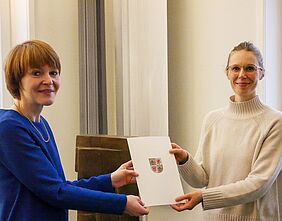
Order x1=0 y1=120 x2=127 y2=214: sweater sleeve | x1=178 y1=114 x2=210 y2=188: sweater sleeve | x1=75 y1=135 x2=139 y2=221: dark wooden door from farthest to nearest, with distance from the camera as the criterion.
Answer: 1. x1=75 y1=135 x2=139 y2=221: dark wooden door
2. x1=178 y1=114 x2=210 y2=188: sweater sleeve
3. x1=0 y1=120 x2=127 y2=214: sweater sleeve

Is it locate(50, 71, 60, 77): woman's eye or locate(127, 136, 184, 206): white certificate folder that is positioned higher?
locate(50, 71, 60, 77): woman's eye

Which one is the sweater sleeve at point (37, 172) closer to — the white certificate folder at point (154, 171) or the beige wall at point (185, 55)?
the white certificate folder at point (154, 171)

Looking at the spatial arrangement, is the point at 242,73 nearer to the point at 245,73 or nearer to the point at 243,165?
the point at 245,73

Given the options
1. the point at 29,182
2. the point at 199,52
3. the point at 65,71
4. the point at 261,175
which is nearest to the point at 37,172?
the point at 29,182

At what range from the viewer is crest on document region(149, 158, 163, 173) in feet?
5.70

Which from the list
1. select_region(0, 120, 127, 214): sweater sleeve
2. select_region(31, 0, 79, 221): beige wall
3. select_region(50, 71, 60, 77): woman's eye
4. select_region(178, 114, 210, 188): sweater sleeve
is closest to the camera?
select_region(0, 120, 127, 214): sweater sleeve

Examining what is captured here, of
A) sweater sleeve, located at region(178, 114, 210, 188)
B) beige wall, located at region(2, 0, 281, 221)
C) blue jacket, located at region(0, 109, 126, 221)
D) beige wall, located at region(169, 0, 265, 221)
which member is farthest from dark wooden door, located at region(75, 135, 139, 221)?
blue jacket, located at region(0, 109, 126, 221)

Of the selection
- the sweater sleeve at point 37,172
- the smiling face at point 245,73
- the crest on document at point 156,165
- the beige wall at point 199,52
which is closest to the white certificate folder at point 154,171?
the crest on document at point 156,165

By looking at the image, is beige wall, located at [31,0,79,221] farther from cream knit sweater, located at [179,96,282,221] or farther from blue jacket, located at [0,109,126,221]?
blue jacket, located at [0,109,126,221]

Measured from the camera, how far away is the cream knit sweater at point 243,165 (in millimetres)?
1666

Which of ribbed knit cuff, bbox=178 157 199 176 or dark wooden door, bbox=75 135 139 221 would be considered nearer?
ribbed knit cuff, bbox=178 157 199 176

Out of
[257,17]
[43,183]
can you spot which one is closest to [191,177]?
[43,183]

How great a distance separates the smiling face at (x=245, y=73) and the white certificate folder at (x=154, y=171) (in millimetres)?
350

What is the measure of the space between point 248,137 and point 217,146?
0.43 feet
